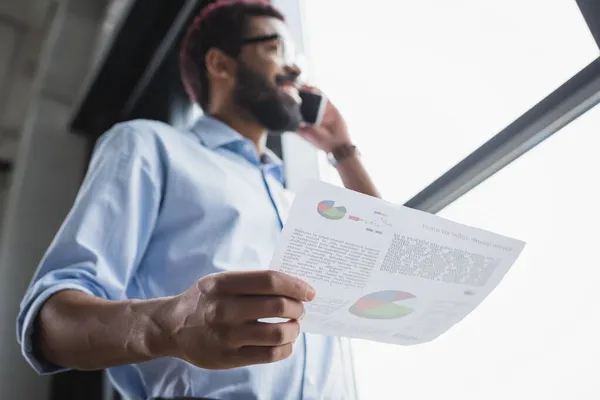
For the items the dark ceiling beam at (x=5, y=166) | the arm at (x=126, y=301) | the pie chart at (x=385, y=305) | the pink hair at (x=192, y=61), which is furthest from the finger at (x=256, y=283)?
the dark ceiling beam at (x=5, y=166)

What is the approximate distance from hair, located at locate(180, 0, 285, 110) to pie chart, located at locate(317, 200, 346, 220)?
0.72 meters

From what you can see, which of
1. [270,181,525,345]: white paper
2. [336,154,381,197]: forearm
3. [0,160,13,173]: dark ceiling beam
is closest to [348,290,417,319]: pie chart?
[270,181,525,345]: white paper

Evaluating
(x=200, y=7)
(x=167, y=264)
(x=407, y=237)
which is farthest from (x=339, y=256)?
(x=200, y=7)

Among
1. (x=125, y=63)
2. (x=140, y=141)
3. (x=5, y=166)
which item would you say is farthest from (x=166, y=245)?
(x=5, y=166)

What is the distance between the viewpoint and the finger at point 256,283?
1.17ft

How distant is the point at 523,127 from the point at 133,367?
611 mm

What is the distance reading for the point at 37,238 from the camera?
1608 mm

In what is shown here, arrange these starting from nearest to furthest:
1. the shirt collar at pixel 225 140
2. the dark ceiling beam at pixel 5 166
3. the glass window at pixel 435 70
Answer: the glass window at pixel 435 70 → the shirt collar at pixel 225 140 → the dark ceiling beam at pixel 5 166

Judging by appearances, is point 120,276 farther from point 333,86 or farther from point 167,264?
point 333,86

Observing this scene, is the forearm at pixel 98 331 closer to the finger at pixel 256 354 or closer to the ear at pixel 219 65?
the finger at pixel 256 354

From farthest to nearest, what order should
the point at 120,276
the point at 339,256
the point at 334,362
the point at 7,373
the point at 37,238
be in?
the point at 37,238 < the point at 7,373 < the point at 334,362 < the point at 120,276 < the point at 339,256

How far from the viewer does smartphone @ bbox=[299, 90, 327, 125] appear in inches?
38.8

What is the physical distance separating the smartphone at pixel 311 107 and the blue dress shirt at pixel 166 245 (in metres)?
0.24

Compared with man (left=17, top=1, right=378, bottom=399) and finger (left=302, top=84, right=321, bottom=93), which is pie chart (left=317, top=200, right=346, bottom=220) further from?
finger (left=302, top=84, right=321, bottom=93)
